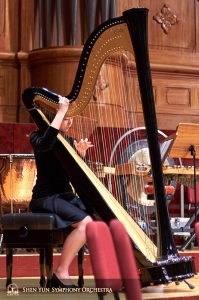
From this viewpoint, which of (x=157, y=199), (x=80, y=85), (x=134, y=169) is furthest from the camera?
(x=134, y=169)

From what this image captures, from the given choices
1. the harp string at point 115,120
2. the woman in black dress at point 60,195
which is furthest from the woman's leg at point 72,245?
the harp string at point 115,120

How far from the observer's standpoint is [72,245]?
13.1 feet

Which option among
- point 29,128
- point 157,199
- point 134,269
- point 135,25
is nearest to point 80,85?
point 135,25

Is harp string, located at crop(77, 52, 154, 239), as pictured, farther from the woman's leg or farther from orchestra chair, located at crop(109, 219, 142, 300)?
orchestra chair, located at crop(109, 219, 142, 300)

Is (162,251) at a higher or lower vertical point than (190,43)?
lower

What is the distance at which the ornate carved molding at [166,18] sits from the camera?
8.37 metres

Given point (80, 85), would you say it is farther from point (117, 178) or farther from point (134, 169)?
point (117, 178)

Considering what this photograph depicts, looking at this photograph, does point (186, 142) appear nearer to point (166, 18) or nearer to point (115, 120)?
point (115, 120)

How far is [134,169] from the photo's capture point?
4656 millimetres

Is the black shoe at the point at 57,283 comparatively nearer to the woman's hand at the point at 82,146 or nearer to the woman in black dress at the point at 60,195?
the woman in black dress at the point at 60,195

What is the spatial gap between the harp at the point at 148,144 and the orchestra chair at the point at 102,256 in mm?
1207

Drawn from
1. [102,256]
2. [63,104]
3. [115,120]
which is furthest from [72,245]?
[115,120]

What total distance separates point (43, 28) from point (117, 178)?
286cm

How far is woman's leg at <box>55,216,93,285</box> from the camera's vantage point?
3.99m
